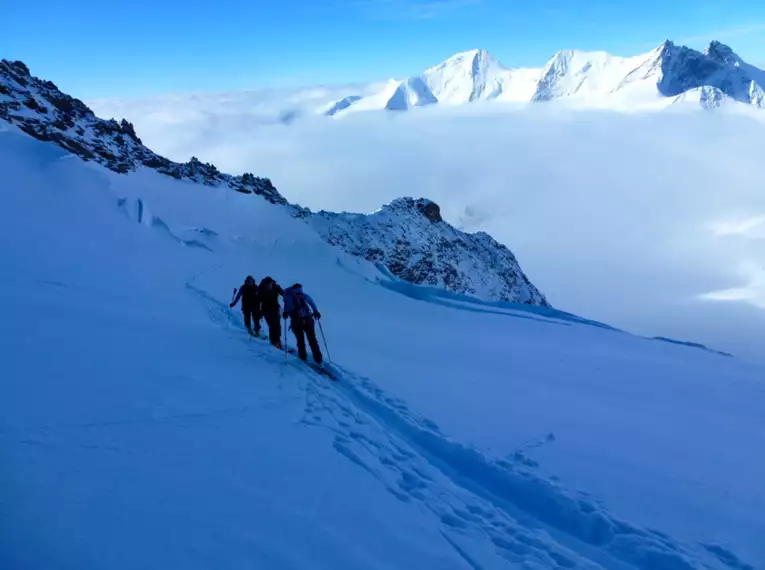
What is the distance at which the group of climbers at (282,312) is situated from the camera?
1218 centimetres

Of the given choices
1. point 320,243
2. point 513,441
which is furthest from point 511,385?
point 320,243

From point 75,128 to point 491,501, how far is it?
147 ft

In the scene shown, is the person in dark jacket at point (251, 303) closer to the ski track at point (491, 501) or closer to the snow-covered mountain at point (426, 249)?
the ski track at point (491, 501)

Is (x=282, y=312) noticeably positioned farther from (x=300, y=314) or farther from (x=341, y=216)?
(x=341, y=216)

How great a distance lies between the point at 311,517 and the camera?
550cm

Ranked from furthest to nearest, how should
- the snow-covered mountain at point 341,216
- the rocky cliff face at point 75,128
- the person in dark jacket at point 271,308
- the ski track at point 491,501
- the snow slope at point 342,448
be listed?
the snow-covered mountain at point 341,216, the rocky cliff face at point 75,128, the person in dark jacket at point 271,308, the ski track at point 491,501, the snow slope at point 342,448

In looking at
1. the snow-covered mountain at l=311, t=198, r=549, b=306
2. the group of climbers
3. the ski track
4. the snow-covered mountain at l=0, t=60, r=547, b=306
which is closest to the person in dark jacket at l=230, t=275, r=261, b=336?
the group of climbers

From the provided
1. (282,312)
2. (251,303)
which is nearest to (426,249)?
(251,303)

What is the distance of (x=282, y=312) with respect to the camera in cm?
1394

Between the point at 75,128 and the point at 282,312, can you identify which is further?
the point at 75,128

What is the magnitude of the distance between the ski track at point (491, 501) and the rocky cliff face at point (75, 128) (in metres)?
34.4

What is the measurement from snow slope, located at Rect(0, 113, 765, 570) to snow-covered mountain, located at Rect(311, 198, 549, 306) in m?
39.6

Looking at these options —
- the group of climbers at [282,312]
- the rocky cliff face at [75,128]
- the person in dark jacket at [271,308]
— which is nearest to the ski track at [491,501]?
the group of climbers at [282,312]

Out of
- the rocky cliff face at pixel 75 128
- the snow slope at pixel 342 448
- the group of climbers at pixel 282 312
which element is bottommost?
the snow slope at pixel 342 448
